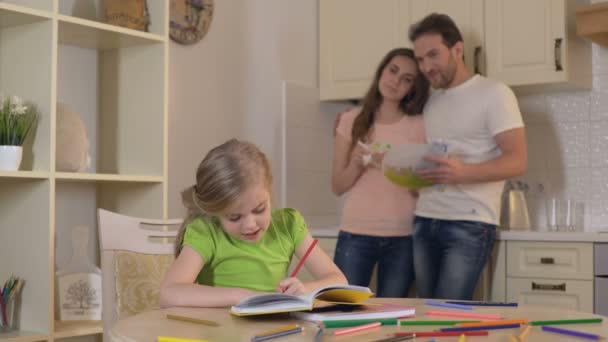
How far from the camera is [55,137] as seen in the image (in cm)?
267

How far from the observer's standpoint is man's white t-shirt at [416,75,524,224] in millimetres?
2900

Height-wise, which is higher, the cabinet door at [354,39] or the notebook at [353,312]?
the cabinet door at [354,39]

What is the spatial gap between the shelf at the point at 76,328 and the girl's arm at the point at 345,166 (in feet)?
3.40

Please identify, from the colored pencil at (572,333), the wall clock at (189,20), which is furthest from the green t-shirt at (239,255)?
the wall clock at (189,20)

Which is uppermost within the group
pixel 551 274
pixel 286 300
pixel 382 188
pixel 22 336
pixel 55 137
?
pixel 55 137

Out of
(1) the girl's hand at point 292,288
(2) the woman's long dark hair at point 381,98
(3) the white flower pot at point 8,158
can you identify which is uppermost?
(2) the woman's long dark hair at point 381,98

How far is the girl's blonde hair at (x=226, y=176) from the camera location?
1.87 meters

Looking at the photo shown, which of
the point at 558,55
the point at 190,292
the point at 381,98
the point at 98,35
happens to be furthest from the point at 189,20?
the point at 190,292

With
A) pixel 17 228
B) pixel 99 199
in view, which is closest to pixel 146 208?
pixel 99 199

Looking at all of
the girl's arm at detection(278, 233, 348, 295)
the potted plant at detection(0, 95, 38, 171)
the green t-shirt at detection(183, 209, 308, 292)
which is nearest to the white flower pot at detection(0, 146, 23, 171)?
the potted plant at detection(0, 95, 38, 171)

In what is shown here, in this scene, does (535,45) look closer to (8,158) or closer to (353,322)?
(8,158)

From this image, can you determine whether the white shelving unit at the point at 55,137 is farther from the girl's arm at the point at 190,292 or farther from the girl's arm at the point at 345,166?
the girl's arm at the point at 190,292

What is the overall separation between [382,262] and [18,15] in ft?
5.02

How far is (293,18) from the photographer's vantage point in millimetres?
4043
